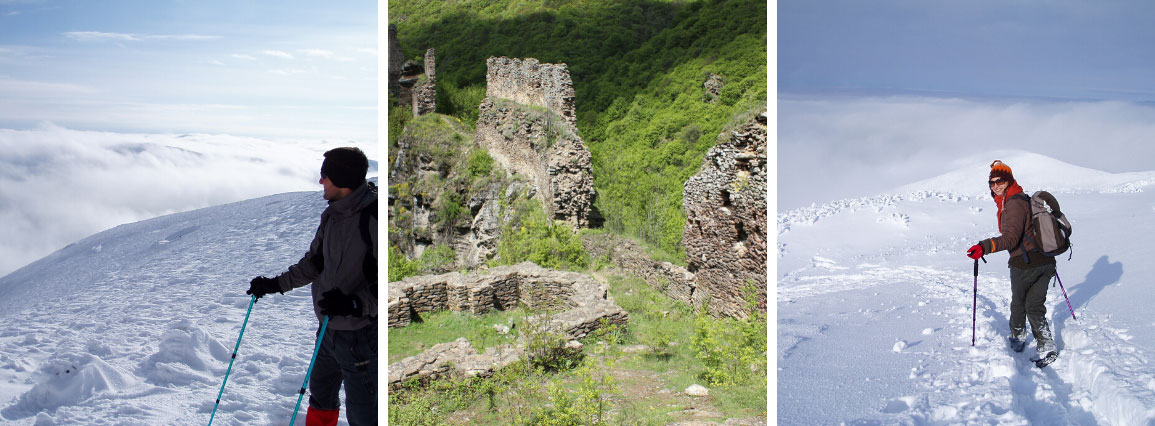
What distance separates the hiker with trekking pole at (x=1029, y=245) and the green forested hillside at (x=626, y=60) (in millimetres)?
5175

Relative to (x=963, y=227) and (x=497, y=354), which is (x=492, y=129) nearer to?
(x=497, y=354)

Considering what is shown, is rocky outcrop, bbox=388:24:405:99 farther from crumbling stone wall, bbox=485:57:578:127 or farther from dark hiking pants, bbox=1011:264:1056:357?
dark hiking pants, bbox=1011:264:1056:357


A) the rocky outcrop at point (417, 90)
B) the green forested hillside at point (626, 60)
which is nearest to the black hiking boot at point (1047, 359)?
the green forested hillside at point (626, 60)

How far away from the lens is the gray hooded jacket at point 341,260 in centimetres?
223

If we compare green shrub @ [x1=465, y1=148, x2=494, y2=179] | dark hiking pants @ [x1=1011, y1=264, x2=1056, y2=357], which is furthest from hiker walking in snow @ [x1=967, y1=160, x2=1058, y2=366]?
green shrub @ [x1=465, y1=148, x2=494, y2=179]

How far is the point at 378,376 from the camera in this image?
101 inches

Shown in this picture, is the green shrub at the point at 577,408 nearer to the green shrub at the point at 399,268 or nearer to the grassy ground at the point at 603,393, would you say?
the grassy ground at the point at 603,393

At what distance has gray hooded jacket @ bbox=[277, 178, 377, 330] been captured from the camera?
2.23 meters

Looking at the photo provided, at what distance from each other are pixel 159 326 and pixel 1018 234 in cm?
373

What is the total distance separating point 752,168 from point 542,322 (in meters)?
1.61

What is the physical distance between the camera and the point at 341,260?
2256 mm

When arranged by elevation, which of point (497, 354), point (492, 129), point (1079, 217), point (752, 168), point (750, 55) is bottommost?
point (497, 354)

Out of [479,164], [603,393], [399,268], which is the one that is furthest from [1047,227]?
[479,164]

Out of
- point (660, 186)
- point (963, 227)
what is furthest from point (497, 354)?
point (660, 186)
